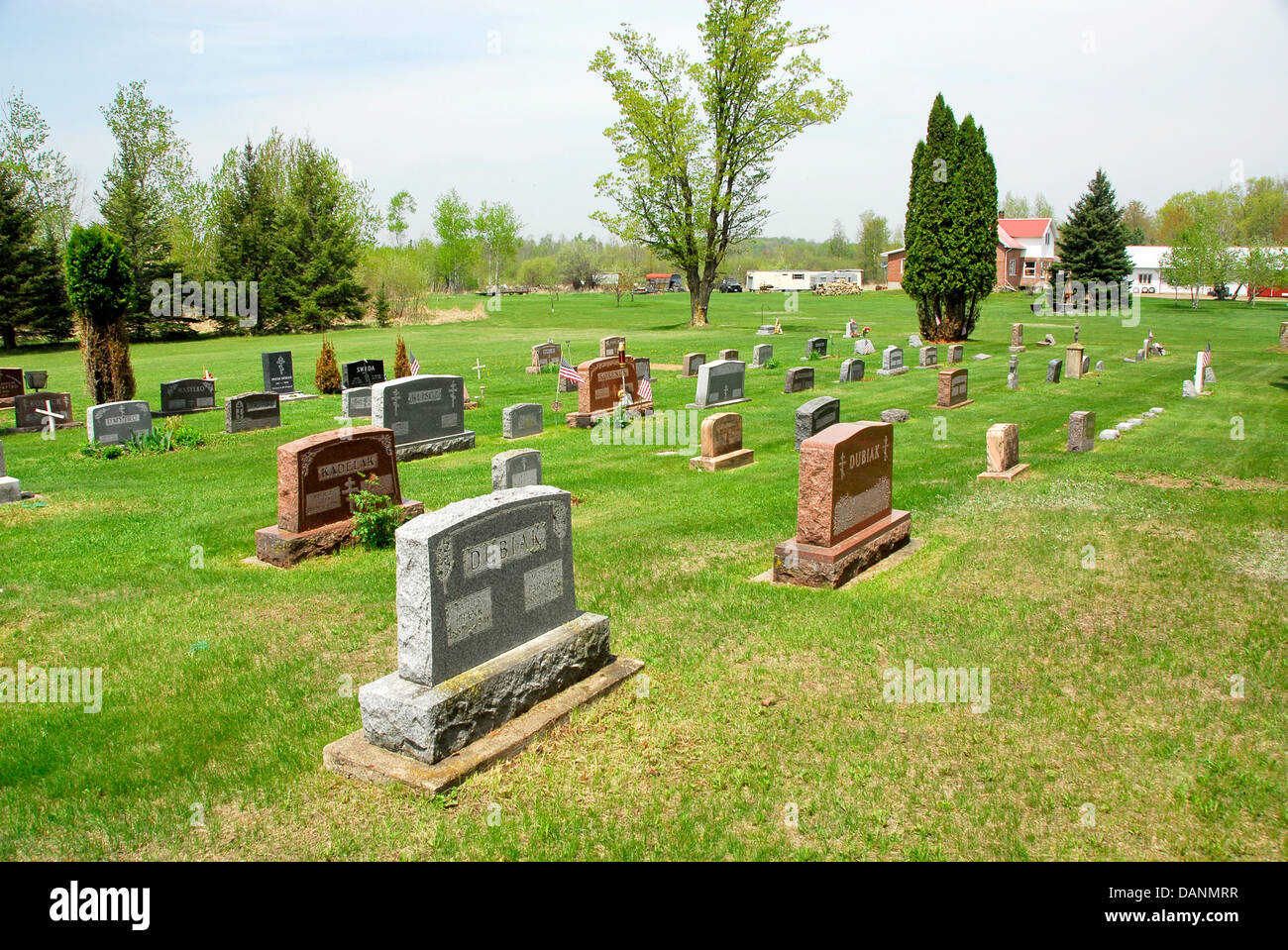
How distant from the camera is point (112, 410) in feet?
55.7

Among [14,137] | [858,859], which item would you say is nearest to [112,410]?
[858,859]

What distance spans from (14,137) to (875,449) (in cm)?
5807

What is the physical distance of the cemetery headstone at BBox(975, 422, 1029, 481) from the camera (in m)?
13.1

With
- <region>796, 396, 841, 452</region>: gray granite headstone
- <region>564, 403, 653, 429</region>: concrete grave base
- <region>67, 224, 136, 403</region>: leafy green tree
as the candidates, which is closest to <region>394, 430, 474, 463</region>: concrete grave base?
<region>564, 403, 653, 429</region>: concrete grave base

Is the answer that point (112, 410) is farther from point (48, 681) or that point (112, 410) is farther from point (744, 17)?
point (744, 17)

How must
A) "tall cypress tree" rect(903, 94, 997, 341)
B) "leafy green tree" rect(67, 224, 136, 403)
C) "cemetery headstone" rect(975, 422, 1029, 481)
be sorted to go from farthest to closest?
"tall cypress tree" rect(903, 94, 997, 341), "leafy green tree" rect(67, 224, 136, 403), "cemetery headstone" rect(975, 422, 1029, 481)

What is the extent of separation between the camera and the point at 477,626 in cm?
568

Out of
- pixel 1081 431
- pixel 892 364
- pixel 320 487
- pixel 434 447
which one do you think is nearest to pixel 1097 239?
pixel 892 364

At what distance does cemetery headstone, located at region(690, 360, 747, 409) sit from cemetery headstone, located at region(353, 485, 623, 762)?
49.1 feet

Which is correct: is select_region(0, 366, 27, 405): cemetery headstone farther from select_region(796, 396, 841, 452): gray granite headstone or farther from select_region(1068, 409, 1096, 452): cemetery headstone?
select_region(1068, 409, 1096, 452): cemetery headstone

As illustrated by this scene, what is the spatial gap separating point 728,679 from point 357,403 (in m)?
16.2

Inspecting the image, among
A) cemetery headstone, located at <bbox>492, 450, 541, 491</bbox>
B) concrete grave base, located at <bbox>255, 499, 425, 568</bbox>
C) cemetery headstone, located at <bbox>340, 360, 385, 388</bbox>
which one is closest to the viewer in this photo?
concrete grave base, located at <bbox>255, 499, 425, 568</bbox>

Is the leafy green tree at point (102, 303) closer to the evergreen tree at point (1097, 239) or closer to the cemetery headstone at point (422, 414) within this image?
the cemetery headstone at point (422, 414)

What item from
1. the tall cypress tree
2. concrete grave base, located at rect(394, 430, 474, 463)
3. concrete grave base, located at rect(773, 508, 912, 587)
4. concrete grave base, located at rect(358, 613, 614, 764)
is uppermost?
the tall cypress tree
